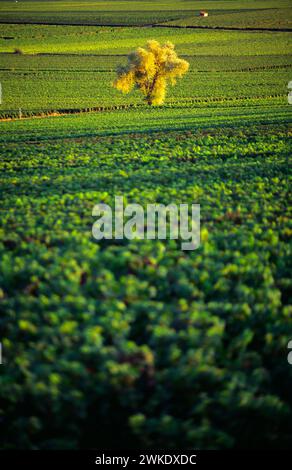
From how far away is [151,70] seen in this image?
50156mm

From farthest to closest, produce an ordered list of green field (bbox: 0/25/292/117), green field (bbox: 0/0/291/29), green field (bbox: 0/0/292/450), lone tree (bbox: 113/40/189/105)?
green field (bbox: 0/0/291/29) → green field (bbox: 0/25/292/117) → lone tree (bbox: 113/40/189/105) → green field (bbox: 0/0/292/450)

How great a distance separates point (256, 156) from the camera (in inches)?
789

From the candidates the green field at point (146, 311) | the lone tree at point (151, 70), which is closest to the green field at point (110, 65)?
the lone tree at point (151, 70)

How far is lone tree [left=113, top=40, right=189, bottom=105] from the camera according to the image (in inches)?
1948

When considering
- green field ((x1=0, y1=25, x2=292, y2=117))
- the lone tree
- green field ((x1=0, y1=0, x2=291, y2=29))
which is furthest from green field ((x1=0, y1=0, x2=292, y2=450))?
green field ((x1=0, y1=0, x2=291, y2=29))

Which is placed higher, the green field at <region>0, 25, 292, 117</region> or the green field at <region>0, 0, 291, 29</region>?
the green field at <region>0, 0, 291, 29</region>

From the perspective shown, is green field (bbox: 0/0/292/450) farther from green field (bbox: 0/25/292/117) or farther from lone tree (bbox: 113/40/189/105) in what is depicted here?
green field (bbox: 0/25/292/117)

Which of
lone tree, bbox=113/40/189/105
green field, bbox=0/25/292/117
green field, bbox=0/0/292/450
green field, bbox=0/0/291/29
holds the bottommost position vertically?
green field, bbox=0/0/292/450

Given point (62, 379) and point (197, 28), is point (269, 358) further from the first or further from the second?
point (197, 28)

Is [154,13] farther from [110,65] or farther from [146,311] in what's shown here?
[146,311]

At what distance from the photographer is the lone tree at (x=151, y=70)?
1948 inches

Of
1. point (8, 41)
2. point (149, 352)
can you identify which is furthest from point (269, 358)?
point (8, 41)

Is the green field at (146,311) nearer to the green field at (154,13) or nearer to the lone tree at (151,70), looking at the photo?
the lone tree at (151,70)

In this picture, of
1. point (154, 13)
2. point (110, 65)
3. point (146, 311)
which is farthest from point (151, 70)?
point (154, 13)
